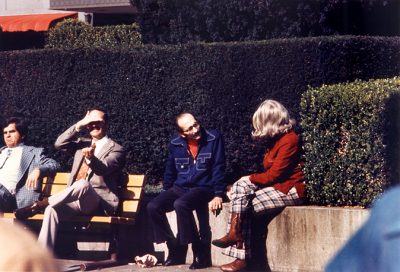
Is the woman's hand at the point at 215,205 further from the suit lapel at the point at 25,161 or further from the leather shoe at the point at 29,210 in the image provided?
the suit lapel at the point at 25,161

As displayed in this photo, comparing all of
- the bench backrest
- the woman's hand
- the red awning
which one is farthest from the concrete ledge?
the red awning

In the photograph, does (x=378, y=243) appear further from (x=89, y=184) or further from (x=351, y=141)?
(x=89, y=184)

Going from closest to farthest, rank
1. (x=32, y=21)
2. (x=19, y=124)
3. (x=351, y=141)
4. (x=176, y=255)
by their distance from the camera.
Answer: (x=351, y=141)
(x=176, y=255)
(x=19, y=124)
(x=32, y=21)

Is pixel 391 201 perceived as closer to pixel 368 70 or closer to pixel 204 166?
pixel 204 166

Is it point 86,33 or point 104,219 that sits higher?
point 86,33

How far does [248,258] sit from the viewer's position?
8023 mm

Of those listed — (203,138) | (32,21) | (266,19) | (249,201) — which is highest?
(32,21)

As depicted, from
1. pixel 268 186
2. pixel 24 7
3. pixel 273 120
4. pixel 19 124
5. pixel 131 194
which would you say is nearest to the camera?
pixel 268 186

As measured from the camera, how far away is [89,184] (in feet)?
27.6

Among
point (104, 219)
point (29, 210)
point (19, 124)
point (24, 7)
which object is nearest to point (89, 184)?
point (104, 219)

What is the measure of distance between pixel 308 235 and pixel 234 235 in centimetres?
61

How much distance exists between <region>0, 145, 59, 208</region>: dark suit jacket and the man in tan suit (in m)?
0.18

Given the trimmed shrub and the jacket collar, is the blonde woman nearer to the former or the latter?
the jacket collar

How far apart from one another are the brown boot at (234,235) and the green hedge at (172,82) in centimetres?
163
